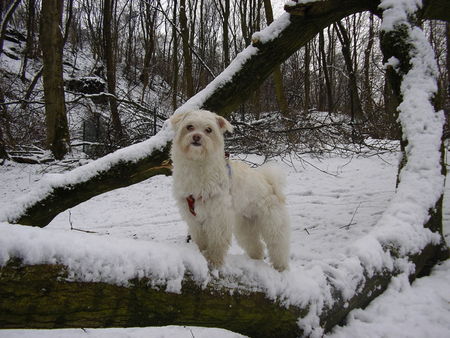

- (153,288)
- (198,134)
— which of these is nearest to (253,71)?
(198,134)

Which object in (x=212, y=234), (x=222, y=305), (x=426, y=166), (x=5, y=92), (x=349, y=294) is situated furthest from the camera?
(x=5, y=92)

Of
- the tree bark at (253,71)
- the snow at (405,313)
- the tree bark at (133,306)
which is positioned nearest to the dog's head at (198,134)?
the tree bark at (133,306)

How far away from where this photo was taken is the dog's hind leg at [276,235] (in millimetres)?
2977

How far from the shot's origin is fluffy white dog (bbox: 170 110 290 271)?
2.63 m

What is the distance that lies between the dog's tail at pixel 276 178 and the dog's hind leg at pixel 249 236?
1.27 feet

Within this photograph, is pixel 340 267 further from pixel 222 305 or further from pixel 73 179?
pixel 73 179

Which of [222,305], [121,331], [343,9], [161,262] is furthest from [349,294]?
[343,9]

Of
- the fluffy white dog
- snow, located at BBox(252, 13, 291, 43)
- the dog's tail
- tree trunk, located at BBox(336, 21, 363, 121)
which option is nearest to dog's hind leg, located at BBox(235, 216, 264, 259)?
the fluffy white dog

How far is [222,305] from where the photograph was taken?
224cm

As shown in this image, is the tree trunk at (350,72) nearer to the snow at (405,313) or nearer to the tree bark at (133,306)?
the snow at (405,313)

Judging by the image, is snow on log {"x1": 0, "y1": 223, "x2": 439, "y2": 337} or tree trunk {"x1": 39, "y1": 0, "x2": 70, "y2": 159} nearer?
snow on log {"x1": 0, "y1": 223, "x2": 439, "y2": 337}

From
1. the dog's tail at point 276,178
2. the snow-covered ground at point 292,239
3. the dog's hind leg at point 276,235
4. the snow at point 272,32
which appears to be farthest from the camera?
the snow at point 272,32

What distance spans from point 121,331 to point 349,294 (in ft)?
7.04

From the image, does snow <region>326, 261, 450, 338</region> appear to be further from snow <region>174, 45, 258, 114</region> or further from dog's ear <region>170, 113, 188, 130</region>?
snow <region>174, 45, 258, 114</region>
